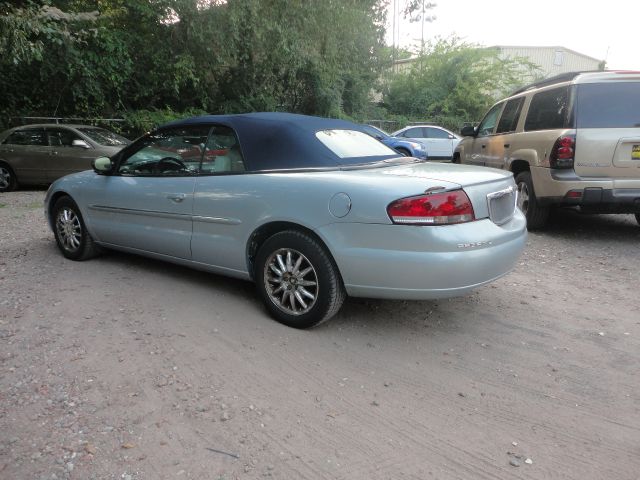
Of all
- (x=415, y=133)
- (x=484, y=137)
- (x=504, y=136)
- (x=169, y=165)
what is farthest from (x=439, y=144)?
(x=169, y=165)

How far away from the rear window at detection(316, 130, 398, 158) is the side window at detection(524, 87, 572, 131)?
9.47ft

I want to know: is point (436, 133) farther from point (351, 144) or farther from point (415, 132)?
point (351, 144)

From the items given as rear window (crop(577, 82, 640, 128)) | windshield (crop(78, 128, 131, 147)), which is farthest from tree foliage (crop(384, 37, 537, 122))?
rear window (crop(577, 82, 640, 128))

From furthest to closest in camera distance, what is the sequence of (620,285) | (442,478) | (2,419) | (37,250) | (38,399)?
(37,250) → (620,285) → (38,399) → (2,419) → (442,478)

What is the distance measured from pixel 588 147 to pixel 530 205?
1.05 m

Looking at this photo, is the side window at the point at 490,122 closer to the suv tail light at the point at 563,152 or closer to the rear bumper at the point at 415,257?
the suv tail light at the point at 563,152

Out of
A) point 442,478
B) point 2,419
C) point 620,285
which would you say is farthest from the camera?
point 620,285

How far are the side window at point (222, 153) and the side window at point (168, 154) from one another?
0.08 meters

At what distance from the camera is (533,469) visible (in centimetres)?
220

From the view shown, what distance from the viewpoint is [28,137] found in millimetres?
11398

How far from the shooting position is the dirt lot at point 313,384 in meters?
2.25

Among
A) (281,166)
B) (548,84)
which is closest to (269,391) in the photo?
(281,166)

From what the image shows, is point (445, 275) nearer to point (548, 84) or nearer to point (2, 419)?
point (2, 419)

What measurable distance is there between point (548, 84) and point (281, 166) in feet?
15.7
